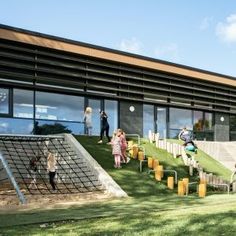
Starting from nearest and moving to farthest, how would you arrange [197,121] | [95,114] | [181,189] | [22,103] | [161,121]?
[181,189]
[22,103]
[95,114]
[161,121]
[197,121]

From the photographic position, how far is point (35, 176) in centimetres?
1906

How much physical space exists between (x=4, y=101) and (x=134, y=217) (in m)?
14.3

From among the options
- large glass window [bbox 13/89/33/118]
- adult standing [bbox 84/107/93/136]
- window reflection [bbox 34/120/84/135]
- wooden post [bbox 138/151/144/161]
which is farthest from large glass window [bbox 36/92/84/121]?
wooden post [bbox 138/151/144/161]

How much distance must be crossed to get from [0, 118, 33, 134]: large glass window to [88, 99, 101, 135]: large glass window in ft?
13.2

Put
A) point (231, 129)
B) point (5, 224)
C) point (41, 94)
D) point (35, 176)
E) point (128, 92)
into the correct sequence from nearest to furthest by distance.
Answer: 1. point (5, 224)
2. point (35, 176)
3. point (41, 94)
4. point (128, 92)
5. point (231, 129)

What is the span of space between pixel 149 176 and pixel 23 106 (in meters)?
7.70

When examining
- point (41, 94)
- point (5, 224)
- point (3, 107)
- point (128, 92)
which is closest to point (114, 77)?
point (128, 92)

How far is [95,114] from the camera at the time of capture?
26.9 metres

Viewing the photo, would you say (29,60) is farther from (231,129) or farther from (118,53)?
(231,129)

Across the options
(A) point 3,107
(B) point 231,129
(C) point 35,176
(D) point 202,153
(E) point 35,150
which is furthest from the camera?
(B) point 231,129

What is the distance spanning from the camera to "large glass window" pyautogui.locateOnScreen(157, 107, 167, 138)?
1191 inches

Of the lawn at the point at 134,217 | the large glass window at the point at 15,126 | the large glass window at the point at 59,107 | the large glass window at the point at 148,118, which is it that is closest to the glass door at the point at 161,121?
the large glass window at the point at 148,118

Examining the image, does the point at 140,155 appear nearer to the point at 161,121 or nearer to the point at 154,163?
the point at 154,163

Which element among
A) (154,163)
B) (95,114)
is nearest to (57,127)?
(95,114)
